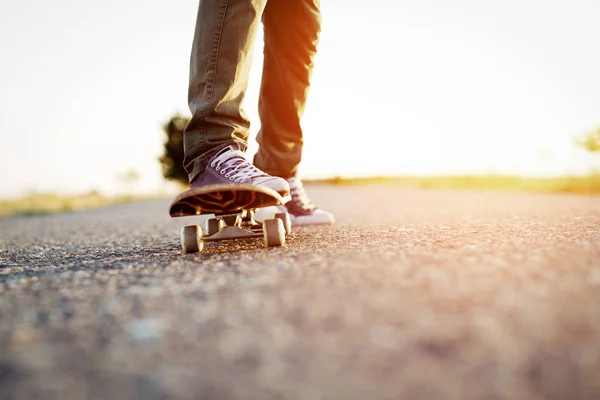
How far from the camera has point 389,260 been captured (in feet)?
4.90

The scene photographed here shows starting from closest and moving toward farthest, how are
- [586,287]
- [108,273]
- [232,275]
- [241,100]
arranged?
1. [586,287]
2. [232,275]
3. [108,273]
4. [241,100]

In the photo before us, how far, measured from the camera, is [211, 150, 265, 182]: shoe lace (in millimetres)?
2129

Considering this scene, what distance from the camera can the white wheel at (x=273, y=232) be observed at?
2.06 m

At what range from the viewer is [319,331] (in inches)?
35.1

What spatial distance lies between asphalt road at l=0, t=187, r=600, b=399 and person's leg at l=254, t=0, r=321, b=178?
159 cm

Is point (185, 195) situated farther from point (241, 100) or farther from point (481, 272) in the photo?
point (481, 272)

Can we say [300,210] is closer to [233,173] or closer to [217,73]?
[233,173]

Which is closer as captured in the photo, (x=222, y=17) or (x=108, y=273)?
(x=108, y=273)

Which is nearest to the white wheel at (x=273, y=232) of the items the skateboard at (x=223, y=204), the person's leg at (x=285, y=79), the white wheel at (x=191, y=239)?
the skateboard at (x=223, y=204)

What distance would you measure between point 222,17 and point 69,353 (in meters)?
1.65

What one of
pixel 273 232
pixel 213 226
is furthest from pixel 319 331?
pixel 213 226

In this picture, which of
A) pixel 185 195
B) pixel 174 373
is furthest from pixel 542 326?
pixel 185 195

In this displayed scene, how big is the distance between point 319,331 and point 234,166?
1361 mm

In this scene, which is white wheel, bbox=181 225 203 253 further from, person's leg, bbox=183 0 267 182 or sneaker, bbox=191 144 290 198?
person's leg, bbox=183 0 267 182
